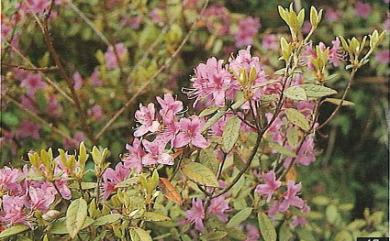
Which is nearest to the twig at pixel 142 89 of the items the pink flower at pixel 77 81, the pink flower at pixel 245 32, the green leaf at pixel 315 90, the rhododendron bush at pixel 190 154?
the rhododendron bush at pixel 190 154

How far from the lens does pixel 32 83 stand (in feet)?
6.34

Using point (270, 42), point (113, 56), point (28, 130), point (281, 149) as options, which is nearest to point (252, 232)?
point (281, 149)

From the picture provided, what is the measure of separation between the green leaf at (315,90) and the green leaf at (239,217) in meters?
0.27

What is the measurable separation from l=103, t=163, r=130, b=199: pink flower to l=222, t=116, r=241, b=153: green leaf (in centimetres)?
18

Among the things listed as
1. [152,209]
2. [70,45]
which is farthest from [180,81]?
[152,209]

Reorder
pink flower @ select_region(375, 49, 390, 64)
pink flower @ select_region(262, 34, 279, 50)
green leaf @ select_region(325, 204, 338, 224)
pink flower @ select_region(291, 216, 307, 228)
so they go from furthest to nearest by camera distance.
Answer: pink flower @ select_region(375, 49, 390, 64) → pink flower @ select_region(262, 34, 279, 50) → green leaf @ select_region(325, 204, 338, 224) → pink flower @ select_region(291, 216, 307, 228)

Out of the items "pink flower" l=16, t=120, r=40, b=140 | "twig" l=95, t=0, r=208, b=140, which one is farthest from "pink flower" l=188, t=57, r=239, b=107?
"pink flower" l=16, t=120, r=40, b=140

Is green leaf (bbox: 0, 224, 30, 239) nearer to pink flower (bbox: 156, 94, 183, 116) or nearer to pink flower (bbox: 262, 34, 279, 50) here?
pink flower (bbox: 156, 94, 183, 116)

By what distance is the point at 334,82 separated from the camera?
2465 millimetres

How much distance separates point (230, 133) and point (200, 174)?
80 mm

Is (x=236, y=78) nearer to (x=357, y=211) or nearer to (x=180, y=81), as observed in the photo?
(x=180, y=81)

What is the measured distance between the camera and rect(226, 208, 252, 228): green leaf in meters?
1.40

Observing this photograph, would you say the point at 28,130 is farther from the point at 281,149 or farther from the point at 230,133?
the point at 230,133

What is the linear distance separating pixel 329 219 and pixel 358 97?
0.77 metres
